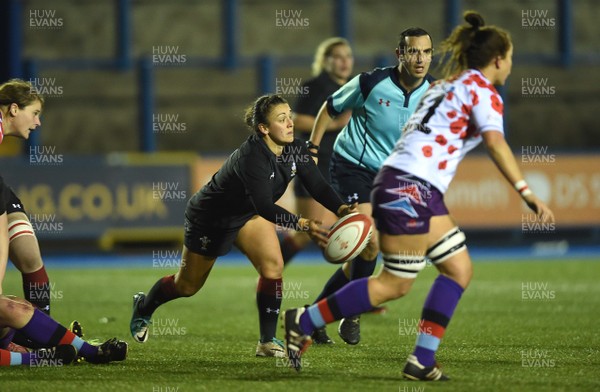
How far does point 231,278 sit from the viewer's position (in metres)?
12.5

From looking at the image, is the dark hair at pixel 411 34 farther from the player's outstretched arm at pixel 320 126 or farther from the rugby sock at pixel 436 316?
the rugby sock at pixel 436 316

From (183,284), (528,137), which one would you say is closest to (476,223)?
(528,137)

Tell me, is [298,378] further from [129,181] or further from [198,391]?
[129,181]

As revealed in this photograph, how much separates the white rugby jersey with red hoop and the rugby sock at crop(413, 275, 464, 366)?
0.48m

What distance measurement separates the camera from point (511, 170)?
5293 millimetres

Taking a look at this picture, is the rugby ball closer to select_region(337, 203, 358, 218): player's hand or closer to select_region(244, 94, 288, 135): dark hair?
select_region(337, 203, 358, 218): player's hand

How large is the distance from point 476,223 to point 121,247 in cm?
491

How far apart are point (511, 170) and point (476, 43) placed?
2.22ft

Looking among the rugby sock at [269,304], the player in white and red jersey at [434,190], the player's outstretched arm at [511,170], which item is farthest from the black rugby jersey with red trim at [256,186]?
the player's outstretched arm at [511,170]

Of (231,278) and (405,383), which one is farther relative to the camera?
(231,278)

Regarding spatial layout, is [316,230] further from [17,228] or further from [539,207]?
[17,228]

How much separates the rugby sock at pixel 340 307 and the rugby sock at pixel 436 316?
286 mm

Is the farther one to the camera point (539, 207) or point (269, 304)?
point (269, 304)

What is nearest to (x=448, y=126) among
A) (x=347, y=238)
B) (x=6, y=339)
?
(x=347, y=238)
